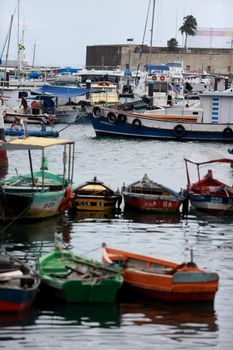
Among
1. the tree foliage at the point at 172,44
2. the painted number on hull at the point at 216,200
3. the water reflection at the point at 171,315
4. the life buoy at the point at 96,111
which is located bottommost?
the water reflection at the point at 171,315

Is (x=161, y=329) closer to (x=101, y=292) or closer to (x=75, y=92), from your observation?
(x=101, y=292)

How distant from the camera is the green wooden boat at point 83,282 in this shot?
2170 cm

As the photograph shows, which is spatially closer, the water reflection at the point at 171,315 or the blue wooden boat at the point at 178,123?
the water reflection at the point at 171,315

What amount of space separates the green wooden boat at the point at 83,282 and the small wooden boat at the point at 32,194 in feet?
27.6

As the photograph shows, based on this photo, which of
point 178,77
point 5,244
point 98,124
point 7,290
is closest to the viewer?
point 7,290

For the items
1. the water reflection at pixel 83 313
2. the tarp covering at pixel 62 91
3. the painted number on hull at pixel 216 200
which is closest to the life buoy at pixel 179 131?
the tarp covering at pixel 62 91

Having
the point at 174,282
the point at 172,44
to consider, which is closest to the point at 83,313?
the point at 174,282

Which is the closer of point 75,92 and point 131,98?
point 75,92

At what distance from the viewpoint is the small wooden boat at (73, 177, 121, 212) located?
34.2 meters

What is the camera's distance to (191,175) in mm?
47438

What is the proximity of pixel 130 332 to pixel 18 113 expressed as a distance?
5807 centimetres

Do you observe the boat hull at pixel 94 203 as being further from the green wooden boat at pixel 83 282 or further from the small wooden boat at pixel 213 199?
the green wooden boat at pixel 83 282

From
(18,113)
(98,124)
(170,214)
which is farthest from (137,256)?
(18,113)

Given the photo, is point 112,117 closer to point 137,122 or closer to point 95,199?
point 137,122
